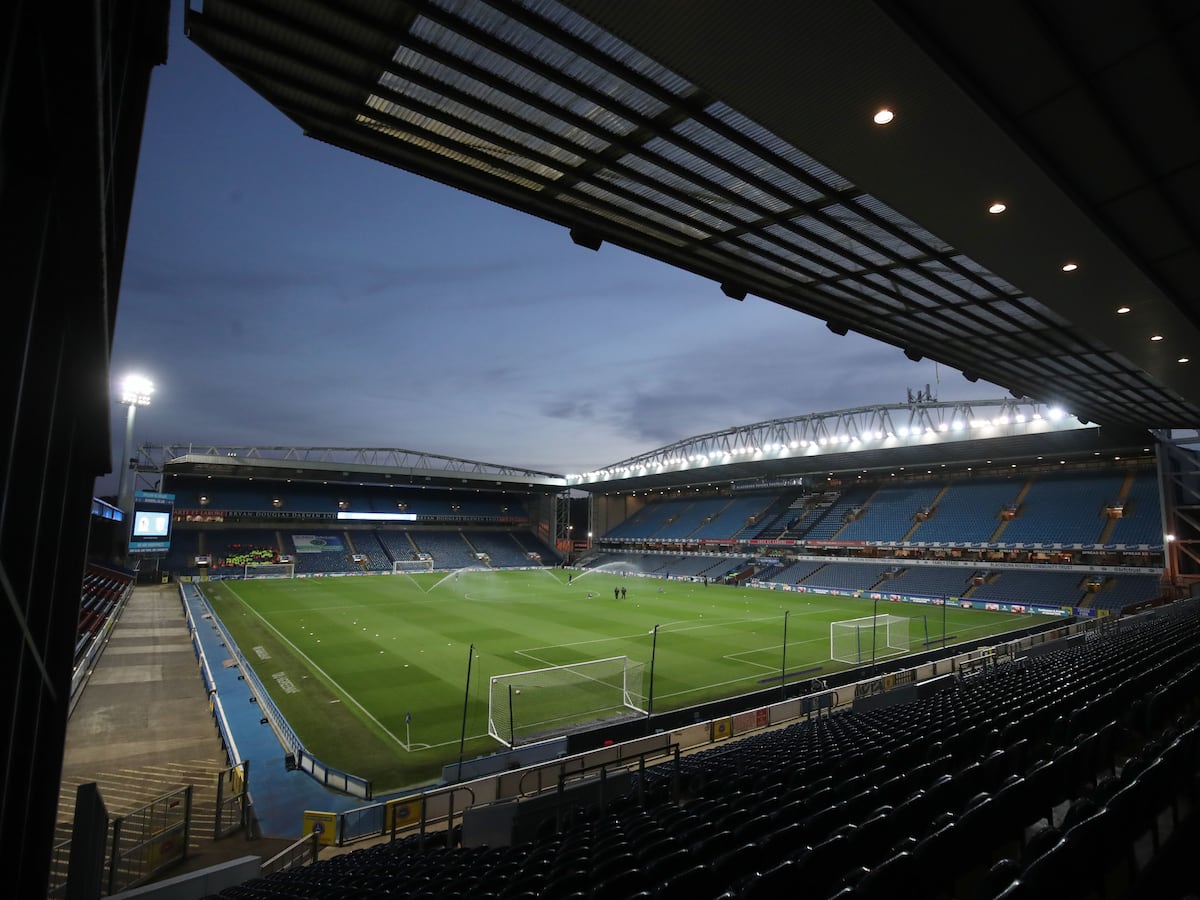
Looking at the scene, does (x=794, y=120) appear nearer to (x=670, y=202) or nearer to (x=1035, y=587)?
(x=670, y=202)

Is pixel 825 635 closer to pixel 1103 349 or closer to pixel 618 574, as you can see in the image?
pixel 1103 349

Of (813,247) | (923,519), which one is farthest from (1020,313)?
(923,519)

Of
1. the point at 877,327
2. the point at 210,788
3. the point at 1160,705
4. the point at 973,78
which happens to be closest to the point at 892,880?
the point at 973,78

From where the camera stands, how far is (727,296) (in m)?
13.2

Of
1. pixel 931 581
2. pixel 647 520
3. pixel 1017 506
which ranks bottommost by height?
pixel 931 581

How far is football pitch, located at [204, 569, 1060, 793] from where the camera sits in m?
18.6

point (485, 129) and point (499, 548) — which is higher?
point (485, 129)

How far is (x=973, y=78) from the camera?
585 cm

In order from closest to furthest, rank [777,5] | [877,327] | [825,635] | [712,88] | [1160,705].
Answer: [777,5] → [712,88] → [1160,705] → [877,327] → [825,635]

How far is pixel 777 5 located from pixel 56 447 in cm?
641

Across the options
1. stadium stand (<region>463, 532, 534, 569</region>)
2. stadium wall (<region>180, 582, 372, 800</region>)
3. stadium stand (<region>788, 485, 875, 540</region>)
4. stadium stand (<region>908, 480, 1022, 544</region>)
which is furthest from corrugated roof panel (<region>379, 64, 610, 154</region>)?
stadium stand (<region>463, 532, 534, 569</region>)

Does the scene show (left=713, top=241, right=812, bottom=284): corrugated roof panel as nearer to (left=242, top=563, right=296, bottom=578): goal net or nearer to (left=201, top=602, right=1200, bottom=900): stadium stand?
(left=201, top=602, right=1200, bottom=900): stadium stand

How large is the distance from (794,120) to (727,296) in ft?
22.9

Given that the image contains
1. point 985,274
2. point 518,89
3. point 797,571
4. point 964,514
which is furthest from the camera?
point 797,571
